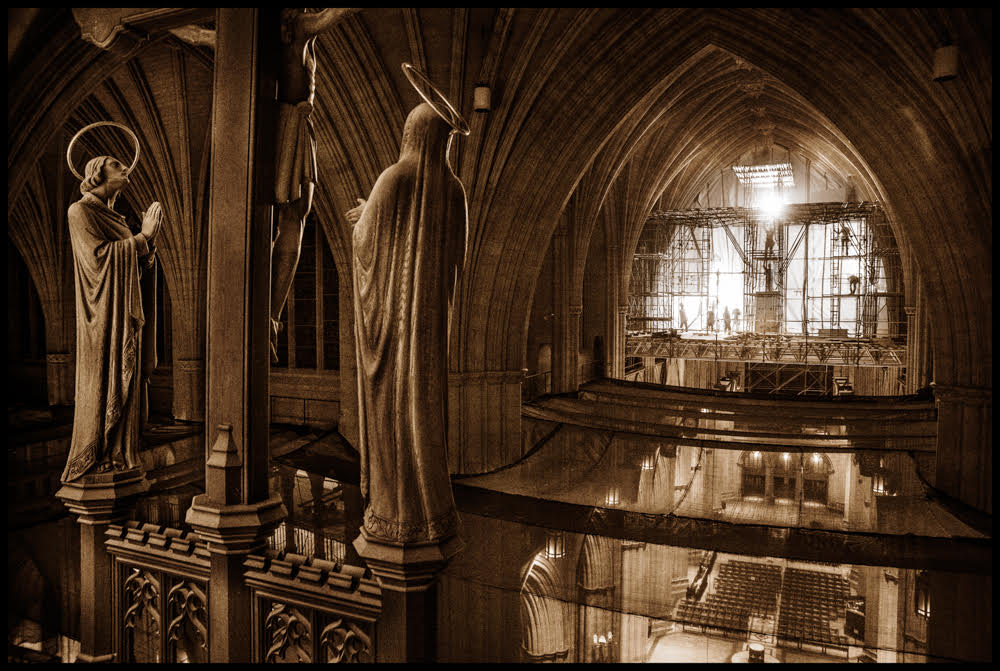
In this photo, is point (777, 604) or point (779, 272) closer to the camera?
point (777, 604)

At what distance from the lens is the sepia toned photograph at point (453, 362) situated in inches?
118

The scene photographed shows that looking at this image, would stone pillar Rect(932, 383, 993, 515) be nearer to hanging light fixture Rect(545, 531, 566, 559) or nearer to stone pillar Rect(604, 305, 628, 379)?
hanging light fixture Rect(545, 531, 566, 559)

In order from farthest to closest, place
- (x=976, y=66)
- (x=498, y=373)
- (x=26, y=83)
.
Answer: (x=498, y=373), (x=976, y=66), (x=26, y=83)

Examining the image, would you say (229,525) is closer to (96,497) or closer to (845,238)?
(96,497)

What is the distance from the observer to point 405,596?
2713 millimetres

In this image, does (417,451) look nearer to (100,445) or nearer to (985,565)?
(100,445)

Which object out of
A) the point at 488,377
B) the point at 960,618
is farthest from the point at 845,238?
the point at 960,618

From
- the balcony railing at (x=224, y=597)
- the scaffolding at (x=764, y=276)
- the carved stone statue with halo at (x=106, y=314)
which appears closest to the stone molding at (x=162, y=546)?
the balcony railing at (x=224, y=597)

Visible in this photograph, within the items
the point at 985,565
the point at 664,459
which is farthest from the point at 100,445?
the point at 664,459

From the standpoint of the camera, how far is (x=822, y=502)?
25.3 feet

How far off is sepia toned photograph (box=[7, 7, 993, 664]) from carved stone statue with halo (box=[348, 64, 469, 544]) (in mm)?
15

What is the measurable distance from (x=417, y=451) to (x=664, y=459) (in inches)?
291

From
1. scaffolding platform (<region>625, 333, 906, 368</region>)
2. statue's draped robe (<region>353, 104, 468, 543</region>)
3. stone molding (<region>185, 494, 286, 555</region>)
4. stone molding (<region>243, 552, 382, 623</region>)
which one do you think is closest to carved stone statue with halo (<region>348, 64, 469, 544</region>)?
statue's draped robe (<region>353, 104, 468, 543</region>)

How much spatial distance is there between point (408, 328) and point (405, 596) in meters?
1.02
